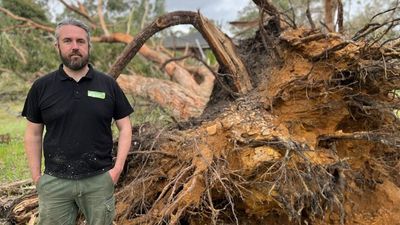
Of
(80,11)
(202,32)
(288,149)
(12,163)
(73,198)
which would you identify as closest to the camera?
(73,198)

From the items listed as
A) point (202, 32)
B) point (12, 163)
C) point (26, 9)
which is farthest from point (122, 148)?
point (26, 9)

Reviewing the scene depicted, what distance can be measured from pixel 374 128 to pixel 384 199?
614mm

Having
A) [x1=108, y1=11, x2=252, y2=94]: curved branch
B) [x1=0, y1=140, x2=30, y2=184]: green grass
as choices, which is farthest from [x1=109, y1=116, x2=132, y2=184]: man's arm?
[x1=0, y1=140, x2=30, y2=184]: green grass

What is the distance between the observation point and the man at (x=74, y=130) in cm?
278

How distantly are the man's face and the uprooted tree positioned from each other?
3.78 ft

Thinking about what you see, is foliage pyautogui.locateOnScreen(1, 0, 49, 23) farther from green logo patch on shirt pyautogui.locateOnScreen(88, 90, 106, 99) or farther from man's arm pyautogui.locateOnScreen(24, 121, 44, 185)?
green logo patch on shirt pyautogui.locateOnScreen(88, 90, 106, 99)

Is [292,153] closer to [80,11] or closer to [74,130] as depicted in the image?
[74,130]

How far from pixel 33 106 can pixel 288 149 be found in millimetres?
1749

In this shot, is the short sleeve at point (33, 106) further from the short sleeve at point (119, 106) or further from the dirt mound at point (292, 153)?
the dirt mound at point (292, 153)

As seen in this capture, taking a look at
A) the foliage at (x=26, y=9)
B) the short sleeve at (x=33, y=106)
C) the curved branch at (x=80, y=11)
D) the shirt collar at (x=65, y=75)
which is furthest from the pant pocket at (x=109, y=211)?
the foliage at (x=26, y=9)

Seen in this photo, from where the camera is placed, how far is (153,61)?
1063 centimetres

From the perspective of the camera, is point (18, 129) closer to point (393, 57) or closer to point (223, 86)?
point (223, 86)

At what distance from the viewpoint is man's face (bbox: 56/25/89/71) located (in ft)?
9.20

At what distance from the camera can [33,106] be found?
285 cm
